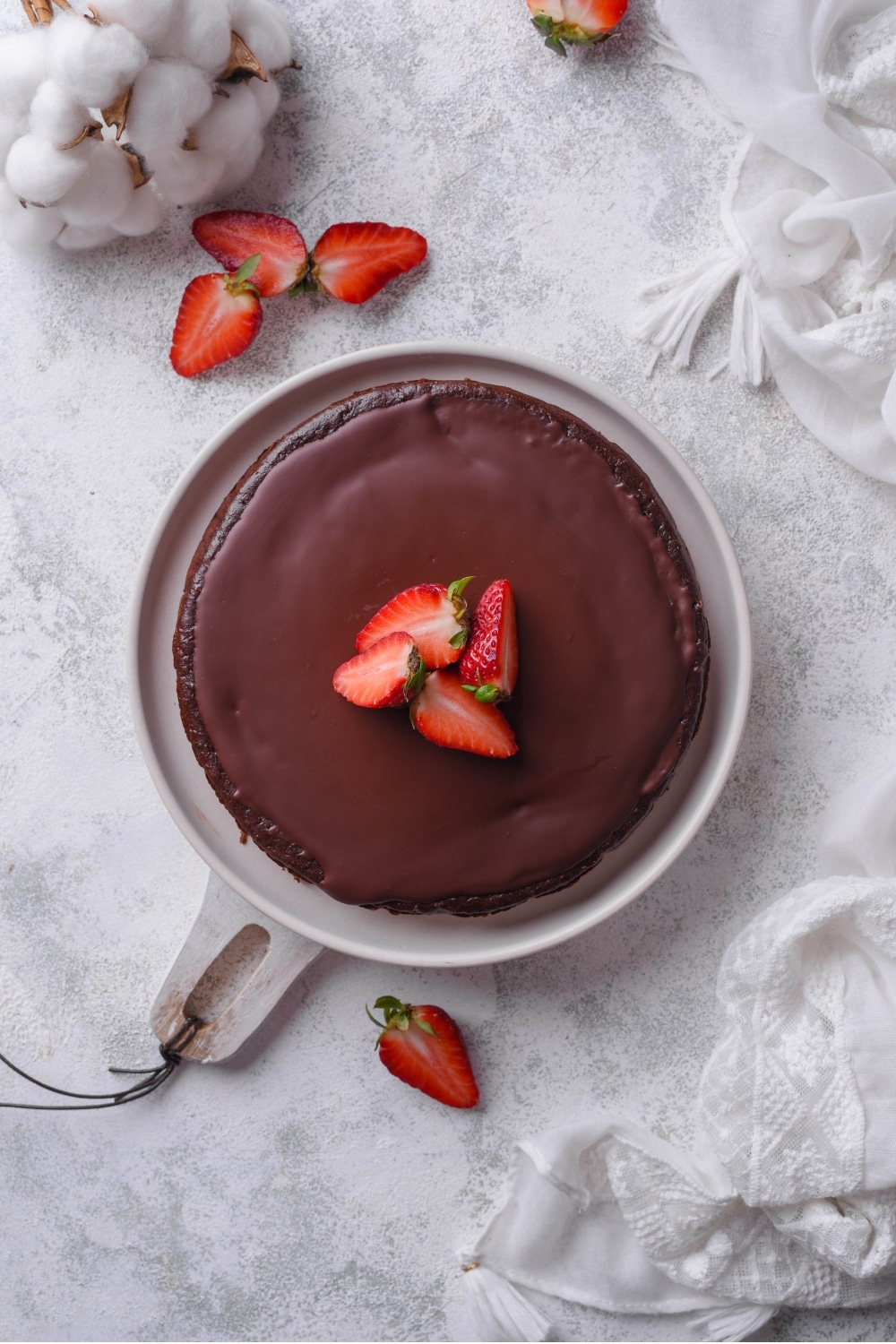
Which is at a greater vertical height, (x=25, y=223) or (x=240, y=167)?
(x=240, y=167)

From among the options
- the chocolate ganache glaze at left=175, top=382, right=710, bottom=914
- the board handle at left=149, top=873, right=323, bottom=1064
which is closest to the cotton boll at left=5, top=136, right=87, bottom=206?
the chocolate ganache glaze at left=175, top=382, right=710, bottom=914

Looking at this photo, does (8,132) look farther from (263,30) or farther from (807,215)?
(807,215)

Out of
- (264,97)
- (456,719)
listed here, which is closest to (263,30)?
(264,97)

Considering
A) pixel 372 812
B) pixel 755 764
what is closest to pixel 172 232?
pixel 372 812

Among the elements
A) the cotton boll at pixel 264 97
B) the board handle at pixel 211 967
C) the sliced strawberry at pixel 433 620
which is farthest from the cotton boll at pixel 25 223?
the board handle at pixel 211 967

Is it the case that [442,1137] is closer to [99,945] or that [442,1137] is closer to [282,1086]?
[282,1086]

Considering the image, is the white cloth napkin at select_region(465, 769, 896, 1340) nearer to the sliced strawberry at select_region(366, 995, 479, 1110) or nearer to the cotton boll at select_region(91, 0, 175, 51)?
the sliced strawberry at select_region(366, 995, 479, 1110)
